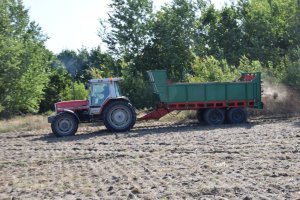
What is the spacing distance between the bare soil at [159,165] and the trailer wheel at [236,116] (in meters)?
2.37

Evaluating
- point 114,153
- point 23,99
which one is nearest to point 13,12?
point 23,99

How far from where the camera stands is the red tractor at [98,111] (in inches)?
869

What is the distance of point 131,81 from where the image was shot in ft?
105

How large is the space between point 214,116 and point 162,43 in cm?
1161

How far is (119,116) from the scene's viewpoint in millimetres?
22516

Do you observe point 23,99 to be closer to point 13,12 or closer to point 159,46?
point 13,12

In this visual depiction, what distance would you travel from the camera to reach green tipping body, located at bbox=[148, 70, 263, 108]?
2388 centimetres

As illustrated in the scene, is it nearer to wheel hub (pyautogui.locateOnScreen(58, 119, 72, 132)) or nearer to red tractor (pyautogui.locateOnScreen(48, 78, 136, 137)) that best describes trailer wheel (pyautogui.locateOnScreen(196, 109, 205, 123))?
red tractor (pyautogui.locateOnScreen(48, 78, 136, 137))

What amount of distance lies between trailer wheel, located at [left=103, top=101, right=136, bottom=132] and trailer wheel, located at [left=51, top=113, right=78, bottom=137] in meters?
1.23

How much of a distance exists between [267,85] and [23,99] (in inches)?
641

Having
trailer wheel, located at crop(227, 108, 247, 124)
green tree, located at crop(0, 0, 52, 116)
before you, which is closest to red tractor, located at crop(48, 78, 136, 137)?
trailer wheel, located at crop(227, 108, 247, 124)

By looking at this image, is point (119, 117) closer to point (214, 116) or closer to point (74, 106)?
point (74, 106)

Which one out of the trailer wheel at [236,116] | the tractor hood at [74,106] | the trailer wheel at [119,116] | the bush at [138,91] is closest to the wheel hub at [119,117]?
the trailer wheel at [119,116]

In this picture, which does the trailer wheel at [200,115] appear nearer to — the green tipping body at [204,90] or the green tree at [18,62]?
the green tipping body at [204,90]
